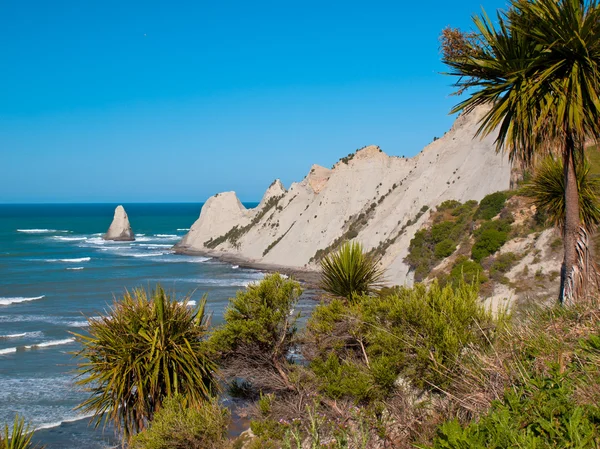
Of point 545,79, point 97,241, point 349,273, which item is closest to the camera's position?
point 545,79

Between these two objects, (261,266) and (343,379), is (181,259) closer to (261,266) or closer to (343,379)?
(261,266)

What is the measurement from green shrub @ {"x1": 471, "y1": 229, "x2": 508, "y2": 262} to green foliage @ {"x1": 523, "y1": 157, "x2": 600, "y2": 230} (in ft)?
60.3

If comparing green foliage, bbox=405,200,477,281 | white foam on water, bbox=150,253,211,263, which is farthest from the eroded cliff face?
white foam on water, bbox=150,253,211,263

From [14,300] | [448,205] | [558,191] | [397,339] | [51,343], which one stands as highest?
[448,205]

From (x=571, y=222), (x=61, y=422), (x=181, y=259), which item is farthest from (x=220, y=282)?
(x=571, y=222)

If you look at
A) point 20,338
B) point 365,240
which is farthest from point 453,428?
point 365,240

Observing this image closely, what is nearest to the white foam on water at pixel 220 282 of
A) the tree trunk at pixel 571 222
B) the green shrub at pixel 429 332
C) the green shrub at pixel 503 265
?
the green shrub at pixel 503 265

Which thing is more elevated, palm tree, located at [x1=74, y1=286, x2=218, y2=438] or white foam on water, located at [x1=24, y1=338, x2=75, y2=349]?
palm tree, located at [x1=74, y1=286, x2=218, y2=438]

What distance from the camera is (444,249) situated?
111ft

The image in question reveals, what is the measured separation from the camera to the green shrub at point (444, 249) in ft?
110

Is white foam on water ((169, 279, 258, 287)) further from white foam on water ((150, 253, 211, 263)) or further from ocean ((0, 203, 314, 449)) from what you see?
white foam on water ((150, 253, 211, 263))

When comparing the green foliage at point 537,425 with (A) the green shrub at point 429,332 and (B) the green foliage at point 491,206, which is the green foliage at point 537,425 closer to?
(A) the green shrub at point 429,332

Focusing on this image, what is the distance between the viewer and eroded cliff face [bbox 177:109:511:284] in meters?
45.5

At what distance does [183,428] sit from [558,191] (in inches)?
361
